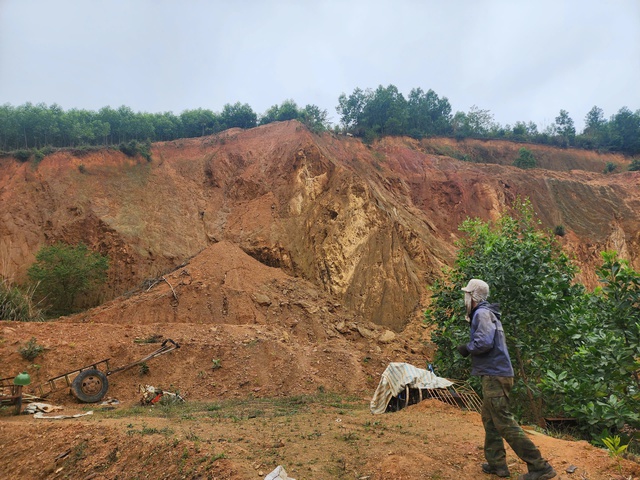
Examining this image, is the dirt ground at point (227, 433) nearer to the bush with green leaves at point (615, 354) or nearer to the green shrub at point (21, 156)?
the bush with green leaves at point (615, 354)

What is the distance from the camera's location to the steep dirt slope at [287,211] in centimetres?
1955

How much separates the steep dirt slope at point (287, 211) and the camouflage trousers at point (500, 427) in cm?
1385

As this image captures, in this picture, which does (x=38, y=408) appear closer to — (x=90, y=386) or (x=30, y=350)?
(x=90, y=386)

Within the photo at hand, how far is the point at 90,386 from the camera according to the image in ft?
33.0

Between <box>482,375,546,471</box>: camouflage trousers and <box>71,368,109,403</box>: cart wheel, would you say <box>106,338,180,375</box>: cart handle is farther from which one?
<box>482,375,546,471</box>: camouflage trousers

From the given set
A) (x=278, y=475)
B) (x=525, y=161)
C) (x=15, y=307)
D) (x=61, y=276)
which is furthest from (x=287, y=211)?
(x=525, y=161)

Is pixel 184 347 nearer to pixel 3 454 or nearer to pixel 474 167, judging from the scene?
pixel 3 454

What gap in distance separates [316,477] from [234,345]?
941cm

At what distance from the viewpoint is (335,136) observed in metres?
31.6

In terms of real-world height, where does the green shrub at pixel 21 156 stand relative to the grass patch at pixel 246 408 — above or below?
above

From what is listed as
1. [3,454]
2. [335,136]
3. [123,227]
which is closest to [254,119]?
[335,136]

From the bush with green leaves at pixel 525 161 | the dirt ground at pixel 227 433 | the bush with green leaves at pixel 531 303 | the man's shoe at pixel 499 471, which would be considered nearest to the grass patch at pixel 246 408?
the dirt ground at pixel 227 433

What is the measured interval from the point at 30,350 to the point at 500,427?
11.1 meters

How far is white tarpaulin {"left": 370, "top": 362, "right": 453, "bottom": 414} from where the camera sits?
322 inches
